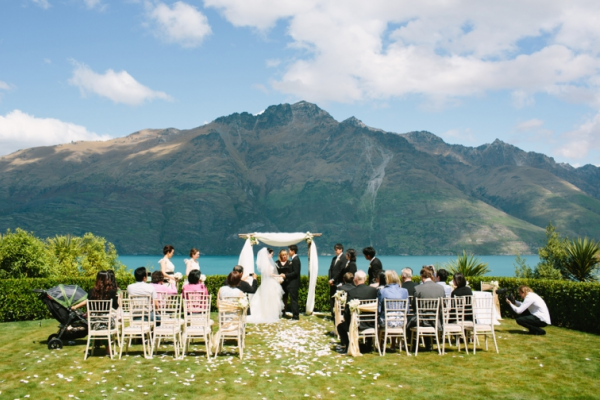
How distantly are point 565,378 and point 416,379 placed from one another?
2.23 m

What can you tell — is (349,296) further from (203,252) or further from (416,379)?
(203,252)

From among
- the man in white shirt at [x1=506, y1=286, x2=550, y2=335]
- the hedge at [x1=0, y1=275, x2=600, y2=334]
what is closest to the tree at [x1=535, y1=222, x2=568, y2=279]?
the hedge at [x1=0, y1=275, x2=600, y2=334]

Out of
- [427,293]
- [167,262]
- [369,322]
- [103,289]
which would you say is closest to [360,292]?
[369,322]

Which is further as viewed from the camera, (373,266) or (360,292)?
(373,266)

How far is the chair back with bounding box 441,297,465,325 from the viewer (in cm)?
885

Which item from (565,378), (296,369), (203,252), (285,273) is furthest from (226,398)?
(203,252)

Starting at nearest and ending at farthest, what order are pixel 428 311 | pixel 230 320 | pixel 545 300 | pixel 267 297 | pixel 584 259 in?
pixel 230 320
pixel 428 311
pixel 545 300
pixel 267 297
pixel 584 259

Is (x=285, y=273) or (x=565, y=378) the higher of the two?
(x=285, y=273)

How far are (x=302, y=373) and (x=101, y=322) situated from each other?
3.90 meters

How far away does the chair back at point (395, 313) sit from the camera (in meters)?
8.74

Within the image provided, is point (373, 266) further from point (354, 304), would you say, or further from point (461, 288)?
point (354, 304)

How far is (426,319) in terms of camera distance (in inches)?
347

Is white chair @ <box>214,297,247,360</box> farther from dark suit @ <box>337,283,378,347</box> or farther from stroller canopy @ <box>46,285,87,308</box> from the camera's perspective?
stroller canopy @ <box>46,285,87,308</box>

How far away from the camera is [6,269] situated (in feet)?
48.3
